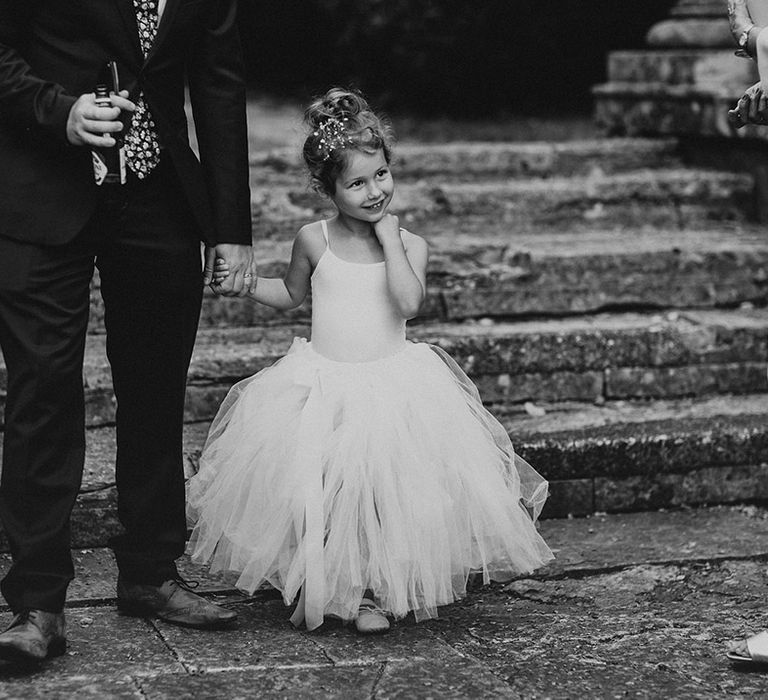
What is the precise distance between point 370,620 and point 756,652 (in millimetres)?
996

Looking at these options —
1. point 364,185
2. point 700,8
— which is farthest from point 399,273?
point 700,8

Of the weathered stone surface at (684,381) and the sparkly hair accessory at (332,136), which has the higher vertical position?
the sparkly hair accessory at (332,136)

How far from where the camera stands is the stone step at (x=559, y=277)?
5.67 meters

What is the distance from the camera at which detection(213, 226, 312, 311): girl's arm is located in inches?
157

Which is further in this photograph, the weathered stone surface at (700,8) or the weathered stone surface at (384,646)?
the weathered stone surface at (700,8)

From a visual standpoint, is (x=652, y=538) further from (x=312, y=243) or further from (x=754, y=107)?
(x=754, y=107)

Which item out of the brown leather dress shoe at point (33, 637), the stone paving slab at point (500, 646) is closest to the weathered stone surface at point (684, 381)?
the stone paving slab at point (500, 646)

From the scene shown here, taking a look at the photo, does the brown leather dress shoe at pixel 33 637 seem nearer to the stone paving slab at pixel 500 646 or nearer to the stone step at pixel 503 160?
the stone paving slab at pixel 500 646

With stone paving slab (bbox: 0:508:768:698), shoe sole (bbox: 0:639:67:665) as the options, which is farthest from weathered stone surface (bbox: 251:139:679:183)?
shoe sole (bbox: 0:639:67:665)

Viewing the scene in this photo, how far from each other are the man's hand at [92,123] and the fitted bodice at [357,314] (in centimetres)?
85

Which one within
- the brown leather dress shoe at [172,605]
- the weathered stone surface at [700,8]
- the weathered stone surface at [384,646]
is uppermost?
the weathered stone surface at [700,8]

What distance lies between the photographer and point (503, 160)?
6961 mm

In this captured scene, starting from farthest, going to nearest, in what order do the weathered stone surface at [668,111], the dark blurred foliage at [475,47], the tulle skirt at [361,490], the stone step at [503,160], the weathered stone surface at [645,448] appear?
1. the dark blurred foliage at [475,47]
2. the weathered stone surface at [668,111]
3. the stone step at [503,160]
4. the weathered stone surface at [645,448]
5. the tulle skirt at [361,490]

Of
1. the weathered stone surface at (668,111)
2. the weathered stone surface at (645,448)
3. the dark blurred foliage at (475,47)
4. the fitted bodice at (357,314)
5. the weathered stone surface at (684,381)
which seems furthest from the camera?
the dark blurred foliage at (475,47)
